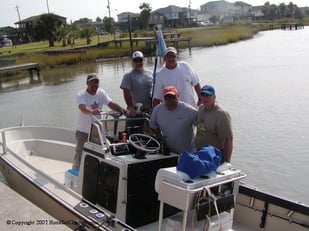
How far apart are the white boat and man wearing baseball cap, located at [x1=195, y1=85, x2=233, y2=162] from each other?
42 centimetres

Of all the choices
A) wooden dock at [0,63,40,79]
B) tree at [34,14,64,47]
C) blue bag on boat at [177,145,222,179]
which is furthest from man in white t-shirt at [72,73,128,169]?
tree at [34,14,64,47]

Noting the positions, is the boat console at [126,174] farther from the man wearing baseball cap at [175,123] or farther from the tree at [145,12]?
the tree at [145,12]

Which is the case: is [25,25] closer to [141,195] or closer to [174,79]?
[174,79]

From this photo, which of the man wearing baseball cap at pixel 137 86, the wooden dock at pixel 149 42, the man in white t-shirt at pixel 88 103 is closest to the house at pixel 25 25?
the wooden dock at pixel 149 42

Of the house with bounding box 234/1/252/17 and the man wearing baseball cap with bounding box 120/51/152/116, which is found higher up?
the house with bounding box 234/1/252/17

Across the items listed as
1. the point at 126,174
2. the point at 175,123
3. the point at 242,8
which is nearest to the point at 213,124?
the point at 175,123

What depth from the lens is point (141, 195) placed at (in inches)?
173

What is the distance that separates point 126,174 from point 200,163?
1.04 m

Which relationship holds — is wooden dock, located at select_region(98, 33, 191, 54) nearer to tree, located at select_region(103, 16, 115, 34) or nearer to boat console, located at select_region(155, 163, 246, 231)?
boat console, located at select_region(155, 163, 246, 231)

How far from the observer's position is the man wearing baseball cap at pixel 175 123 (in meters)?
4.45

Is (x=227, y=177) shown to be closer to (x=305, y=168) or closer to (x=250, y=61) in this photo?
(x=305, y=168)

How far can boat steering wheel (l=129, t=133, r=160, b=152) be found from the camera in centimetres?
438

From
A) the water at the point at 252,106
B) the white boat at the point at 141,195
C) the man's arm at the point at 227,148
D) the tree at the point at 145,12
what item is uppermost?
the tree at the point at 145,12

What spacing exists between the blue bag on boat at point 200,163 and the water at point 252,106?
175 inches
